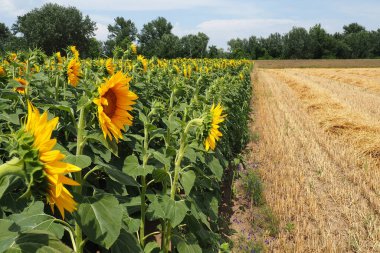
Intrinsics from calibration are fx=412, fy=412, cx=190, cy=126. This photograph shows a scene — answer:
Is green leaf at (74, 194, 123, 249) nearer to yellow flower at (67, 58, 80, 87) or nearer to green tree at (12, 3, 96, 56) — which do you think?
yellow flower at (67, 58, 80, 87)

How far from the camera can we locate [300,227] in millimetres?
4230

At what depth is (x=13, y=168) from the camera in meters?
0.91

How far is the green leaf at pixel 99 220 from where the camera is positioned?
4.92 ft

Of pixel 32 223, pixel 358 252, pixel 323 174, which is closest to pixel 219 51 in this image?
pixel 323 174

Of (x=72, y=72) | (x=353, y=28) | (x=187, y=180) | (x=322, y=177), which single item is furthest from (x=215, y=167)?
(x=353, y=28)

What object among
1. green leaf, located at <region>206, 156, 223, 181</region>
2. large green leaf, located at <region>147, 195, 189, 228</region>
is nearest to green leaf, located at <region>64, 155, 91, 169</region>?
large green leaf, located at <region>147, 195, 189, 228</region>

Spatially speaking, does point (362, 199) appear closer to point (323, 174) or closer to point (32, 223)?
point (323, 174)

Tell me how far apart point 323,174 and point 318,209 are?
1.28m

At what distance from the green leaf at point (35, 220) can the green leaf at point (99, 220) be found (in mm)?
111

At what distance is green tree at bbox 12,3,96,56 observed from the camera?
4509cm

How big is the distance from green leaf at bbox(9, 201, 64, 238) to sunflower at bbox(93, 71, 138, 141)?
14.8 inches

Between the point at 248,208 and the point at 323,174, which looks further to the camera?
the point at 323,174

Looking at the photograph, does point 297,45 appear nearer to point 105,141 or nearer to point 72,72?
point 72,72

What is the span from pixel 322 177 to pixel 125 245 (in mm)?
4683
